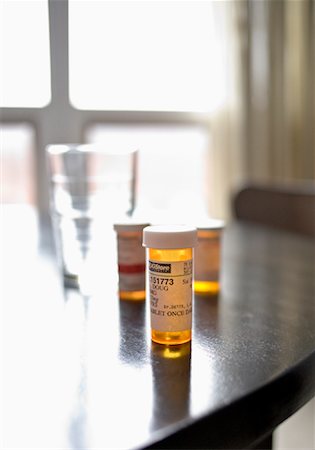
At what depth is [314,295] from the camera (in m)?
0.88

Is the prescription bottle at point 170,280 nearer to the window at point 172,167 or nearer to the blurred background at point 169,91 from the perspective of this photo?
the blurred background at point 169,91

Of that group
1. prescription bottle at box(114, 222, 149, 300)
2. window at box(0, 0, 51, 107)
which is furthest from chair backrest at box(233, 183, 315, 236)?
window at box(0, 0, 51, 107)

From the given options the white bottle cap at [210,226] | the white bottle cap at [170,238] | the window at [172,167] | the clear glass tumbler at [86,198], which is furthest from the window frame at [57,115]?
the white bottle cap at [170,238]

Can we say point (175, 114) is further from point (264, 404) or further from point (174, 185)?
point (264, 404)

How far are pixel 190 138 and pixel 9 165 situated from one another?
94cm

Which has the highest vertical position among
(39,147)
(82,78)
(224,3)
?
(224,3)

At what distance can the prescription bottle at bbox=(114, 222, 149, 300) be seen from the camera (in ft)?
2.65

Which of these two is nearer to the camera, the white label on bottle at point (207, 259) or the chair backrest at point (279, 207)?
the white label on bottle at point (207, 259)

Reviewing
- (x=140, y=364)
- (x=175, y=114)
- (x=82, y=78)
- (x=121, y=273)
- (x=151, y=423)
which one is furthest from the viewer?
(x=175, y=114)

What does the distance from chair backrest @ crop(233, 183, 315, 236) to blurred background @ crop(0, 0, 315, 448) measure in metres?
0.85

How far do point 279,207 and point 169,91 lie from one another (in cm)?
134

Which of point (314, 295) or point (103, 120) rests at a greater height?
point (103, 120)

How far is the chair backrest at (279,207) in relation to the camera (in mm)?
1612

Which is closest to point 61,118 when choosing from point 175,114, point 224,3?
point 175,114
